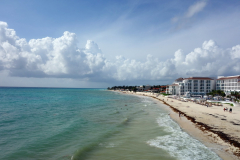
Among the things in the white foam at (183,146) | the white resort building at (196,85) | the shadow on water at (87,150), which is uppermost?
the white resort building at (196,85)

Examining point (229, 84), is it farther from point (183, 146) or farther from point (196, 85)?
point (183, 146)

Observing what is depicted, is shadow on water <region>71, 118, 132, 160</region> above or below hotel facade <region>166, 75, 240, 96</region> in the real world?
below

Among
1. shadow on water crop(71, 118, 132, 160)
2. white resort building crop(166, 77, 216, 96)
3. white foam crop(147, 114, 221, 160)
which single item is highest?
white resort building crop(166, 77, 216, 96)

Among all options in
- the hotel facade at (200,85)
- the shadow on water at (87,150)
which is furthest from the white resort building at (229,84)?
the shadow on water at (87,150)

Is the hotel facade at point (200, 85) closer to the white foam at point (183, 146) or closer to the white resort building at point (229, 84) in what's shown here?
the white resort building at point (229, 84)

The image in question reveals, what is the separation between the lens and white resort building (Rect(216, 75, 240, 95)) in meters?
68.1

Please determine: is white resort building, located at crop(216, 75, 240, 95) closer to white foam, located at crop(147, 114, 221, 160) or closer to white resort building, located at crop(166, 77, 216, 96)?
white resort building, located at crop(166, 77, 216, 96)

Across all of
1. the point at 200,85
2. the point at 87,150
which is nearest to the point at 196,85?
the point at 200,85

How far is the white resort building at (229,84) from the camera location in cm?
6812

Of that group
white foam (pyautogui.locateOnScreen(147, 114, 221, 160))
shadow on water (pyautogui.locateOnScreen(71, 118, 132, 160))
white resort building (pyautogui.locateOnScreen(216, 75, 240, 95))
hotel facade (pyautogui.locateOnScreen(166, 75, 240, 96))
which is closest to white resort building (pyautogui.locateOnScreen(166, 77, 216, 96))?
hotel facade (pyautogui.locateOnScreen(166, 75, 240, 96))

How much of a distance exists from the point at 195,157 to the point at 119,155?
A: 18.7 feet

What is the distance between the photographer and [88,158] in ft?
37.1

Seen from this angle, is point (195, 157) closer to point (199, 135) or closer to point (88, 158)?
point (199, 135)

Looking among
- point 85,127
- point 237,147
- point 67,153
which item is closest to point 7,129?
point 85,127
